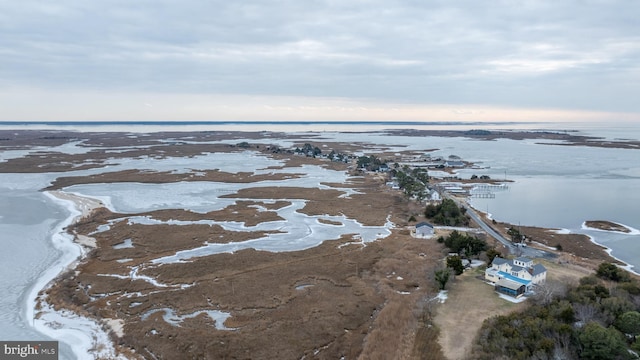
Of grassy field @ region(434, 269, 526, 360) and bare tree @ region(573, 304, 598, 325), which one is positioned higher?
bare tree @ region(573, 304, 598, 325)

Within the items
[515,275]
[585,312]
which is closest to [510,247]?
[515,275]

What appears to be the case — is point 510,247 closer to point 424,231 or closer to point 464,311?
point 424,231

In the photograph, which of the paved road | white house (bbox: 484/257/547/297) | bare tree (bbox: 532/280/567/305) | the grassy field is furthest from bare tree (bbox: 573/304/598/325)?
the paved road

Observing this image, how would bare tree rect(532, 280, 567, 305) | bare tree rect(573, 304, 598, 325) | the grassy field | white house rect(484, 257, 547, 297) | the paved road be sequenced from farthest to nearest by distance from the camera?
the paved road, white house rect(484, 257, 547, 297), bare tree rect(532, 280, 567, 305), bare tree rect(573, 304, 598, 325), the grassy field

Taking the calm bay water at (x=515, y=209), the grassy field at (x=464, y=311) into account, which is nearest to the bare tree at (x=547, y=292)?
the grassy field at (x=464, y=311)

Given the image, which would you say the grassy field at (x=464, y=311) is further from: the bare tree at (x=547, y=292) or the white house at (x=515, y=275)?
the bare tree at (x=547, y=292)

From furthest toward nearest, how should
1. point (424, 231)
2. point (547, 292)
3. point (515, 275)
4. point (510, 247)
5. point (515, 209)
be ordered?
point (515, 209), point (424, 231), point (510, 247), point (515, 275), point (547, 292)

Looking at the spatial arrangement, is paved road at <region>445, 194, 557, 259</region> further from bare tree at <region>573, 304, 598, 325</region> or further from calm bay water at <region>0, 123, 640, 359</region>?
bare tree at <region>573, 304, 598, 325</region>

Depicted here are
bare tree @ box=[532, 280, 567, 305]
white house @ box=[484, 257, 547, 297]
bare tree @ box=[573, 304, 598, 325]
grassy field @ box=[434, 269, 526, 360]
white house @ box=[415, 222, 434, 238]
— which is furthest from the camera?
white house @ box=[415, 222, 434, 238]

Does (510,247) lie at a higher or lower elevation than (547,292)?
lower
